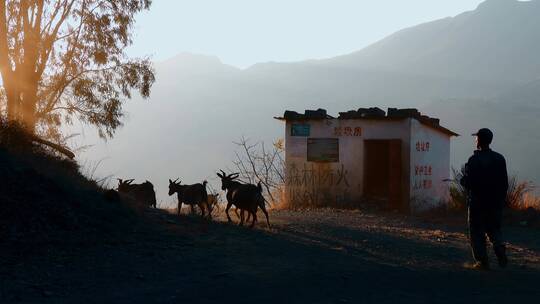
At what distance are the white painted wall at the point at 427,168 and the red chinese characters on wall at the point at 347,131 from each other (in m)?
1.79

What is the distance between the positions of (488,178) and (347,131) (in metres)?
13.1

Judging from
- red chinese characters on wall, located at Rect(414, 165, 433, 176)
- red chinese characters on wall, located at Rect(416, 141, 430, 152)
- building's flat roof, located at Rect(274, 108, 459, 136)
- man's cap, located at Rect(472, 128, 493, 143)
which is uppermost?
building's flat roof, located at Rect(274, 108, 459, 136)

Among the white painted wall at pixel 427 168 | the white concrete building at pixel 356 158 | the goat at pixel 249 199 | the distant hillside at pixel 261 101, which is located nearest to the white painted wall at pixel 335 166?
the white concrete building at pixel 356 158

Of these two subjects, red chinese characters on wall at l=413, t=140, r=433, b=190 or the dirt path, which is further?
red chinese characters on wall at l=413, t=140, r=433, b=190

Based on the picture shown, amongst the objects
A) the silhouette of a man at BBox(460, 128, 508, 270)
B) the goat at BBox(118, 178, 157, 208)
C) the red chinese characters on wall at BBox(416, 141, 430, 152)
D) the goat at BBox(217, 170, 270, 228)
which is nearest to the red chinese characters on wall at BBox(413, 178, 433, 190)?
the red chinese characters on wall at BBox(416, 141, 430, 152)

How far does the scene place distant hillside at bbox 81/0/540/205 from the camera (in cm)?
12250

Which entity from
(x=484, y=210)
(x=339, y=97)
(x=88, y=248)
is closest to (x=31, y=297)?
(x=88, y=248)

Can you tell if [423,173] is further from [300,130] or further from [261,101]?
[261,101]

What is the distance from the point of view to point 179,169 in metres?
128

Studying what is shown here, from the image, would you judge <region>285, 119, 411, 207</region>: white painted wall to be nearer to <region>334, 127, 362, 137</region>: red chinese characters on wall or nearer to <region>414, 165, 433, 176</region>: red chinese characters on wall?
<region>334, 127, 362, 137</region>: red chinese characters on wall

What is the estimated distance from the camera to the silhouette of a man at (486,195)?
363 inches

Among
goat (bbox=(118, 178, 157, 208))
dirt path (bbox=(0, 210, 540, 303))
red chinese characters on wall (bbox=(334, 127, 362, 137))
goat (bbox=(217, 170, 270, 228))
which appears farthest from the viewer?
red chinese characters on wall (bbox=(334, 127, 362, 137))

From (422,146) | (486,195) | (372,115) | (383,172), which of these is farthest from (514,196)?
(486,195)

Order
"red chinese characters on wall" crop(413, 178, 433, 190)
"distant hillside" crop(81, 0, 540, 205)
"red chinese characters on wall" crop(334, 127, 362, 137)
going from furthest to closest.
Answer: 1. "distant hillside" crop(81, 0, 540, 205)
2. "red chinese characters on wall" crop(334, 127, 362, 137)
3. "red chinese characters on wall" crop(413, 178, 433, 190)
